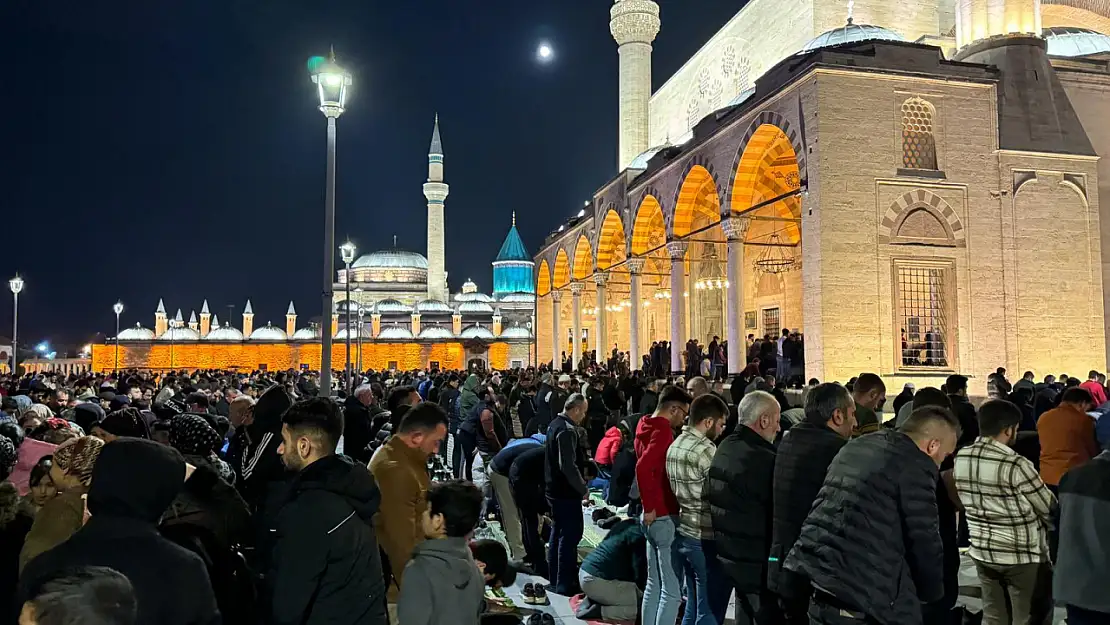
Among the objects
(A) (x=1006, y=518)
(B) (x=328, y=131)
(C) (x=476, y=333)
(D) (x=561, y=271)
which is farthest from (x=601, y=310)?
(A) (x=1006, y=518)

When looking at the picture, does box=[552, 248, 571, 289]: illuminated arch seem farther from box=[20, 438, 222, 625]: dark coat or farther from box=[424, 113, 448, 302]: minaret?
box=[20, 438, 222, 625]: dark coat

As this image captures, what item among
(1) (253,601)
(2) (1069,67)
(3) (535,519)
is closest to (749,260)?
(2) (1069,67)

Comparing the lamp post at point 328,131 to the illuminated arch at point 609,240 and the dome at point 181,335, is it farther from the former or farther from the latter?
the dome at point 181,335

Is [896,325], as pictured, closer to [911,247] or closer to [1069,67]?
[911,247]

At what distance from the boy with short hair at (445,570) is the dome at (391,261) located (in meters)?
58.7

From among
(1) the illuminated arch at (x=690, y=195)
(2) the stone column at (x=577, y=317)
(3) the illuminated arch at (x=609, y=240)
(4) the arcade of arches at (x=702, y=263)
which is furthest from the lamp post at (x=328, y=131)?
(2) the stone column at (x=577, y=317)

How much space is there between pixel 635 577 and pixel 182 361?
47.0 m

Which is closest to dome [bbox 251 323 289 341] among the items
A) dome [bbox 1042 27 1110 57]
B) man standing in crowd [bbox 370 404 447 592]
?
→ dome [bbox 1042 27 1110 57]

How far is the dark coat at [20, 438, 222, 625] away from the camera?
1.94 m

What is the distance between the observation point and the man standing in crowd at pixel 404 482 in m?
3.25

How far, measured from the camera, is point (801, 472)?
3418 mm

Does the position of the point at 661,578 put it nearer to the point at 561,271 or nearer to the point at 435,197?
the point at 561,271

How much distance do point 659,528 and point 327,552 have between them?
2.29 m

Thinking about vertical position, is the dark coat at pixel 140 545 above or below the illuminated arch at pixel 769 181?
below
